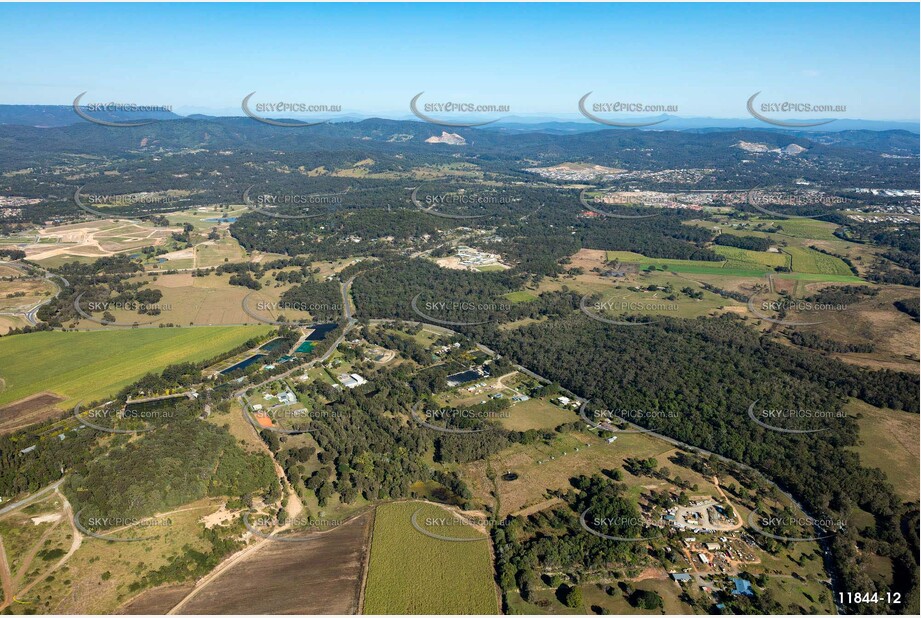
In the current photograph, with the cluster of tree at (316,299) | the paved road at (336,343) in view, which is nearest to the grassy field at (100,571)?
the paved road at (336,343)

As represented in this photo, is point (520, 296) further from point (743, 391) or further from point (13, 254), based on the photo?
point (13, 254)

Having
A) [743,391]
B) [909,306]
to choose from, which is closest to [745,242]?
[909,306]

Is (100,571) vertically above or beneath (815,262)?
beneath

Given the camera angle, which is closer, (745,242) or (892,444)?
(892,444)

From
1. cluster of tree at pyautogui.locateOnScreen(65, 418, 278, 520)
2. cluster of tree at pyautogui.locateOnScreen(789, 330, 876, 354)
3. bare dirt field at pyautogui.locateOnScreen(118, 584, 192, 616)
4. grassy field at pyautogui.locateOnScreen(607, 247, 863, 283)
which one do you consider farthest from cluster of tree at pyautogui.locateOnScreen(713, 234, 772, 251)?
bare dirt field at pyautogui.locateOnScreen(118, 584, 192, 616)

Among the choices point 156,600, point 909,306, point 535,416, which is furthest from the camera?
point 909,306

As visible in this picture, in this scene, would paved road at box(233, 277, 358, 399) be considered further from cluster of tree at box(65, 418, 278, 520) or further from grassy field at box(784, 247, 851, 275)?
grassy field at box(784, 247, 851, 275)
